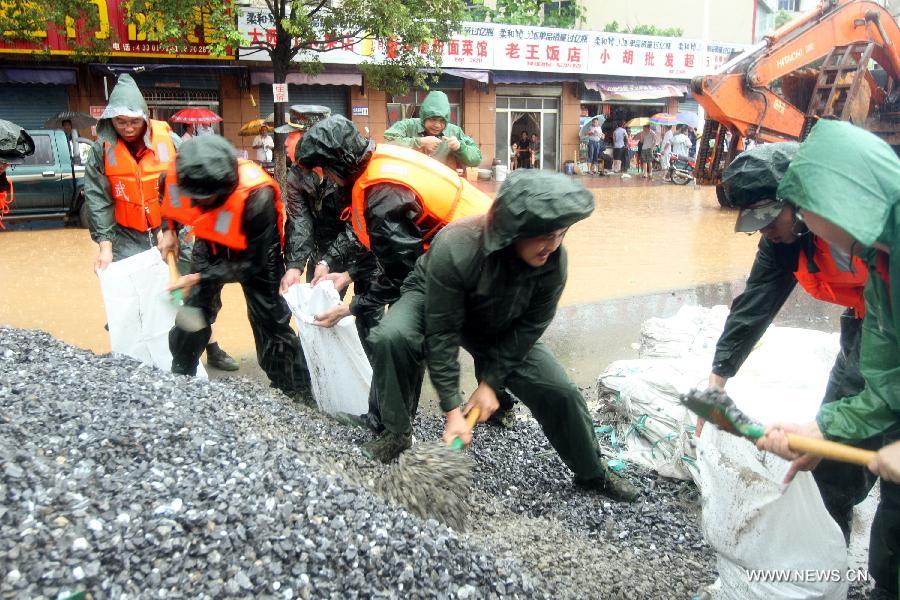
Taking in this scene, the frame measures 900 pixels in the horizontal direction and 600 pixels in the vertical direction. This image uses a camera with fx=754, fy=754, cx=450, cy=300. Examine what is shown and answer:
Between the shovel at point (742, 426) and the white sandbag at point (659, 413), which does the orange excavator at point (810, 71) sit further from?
the shovel at point (742, 426)

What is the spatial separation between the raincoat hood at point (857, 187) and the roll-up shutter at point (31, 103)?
16.1 m

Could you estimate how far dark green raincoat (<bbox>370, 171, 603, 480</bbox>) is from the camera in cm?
230

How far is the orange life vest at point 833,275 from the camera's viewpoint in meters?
2.45

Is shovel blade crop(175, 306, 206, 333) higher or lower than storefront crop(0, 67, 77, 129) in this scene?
lower

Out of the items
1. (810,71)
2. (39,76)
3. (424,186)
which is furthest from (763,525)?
(39,76)

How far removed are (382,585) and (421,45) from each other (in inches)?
460

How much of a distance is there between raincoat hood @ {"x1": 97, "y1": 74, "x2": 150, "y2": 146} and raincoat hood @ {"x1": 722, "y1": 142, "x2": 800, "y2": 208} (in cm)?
331

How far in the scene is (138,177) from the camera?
178 inches

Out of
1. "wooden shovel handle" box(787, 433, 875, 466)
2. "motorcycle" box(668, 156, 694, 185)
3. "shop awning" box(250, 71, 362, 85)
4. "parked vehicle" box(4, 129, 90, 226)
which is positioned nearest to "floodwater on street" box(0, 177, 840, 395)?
"parked vehicle" box(4, 129, 90, 226)

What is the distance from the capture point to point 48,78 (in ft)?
48.0

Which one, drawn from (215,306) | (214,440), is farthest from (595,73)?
(214,440)

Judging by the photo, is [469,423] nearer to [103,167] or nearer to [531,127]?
[103,167]

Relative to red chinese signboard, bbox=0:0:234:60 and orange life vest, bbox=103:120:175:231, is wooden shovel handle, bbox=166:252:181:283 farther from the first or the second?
red chinese signboard, bbox=0:0:234:60

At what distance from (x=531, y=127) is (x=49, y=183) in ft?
44.2
